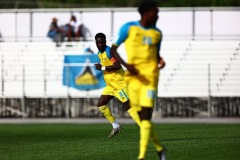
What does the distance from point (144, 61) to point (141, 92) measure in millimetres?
499

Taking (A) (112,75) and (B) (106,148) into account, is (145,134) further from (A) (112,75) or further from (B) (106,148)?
(A) (112,75)

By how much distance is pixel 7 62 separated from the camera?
1373 inches

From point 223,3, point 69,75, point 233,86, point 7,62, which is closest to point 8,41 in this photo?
point 7,62

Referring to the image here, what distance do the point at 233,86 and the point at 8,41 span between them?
11.1m

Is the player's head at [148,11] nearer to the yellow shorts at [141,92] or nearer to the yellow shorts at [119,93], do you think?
the yellow shorts at [141,92]

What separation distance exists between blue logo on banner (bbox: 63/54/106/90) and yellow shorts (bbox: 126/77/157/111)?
20.4m

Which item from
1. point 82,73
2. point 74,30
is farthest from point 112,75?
point 74,30

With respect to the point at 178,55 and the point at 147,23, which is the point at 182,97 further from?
the point at 147,23

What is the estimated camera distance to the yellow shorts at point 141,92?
1217cm

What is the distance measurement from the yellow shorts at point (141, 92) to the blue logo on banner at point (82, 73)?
20395 millimetres

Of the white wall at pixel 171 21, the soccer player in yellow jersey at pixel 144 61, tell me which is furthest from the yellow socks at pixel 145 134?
the white wall at pixel 171 21

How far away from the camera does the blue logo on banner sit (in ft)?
108

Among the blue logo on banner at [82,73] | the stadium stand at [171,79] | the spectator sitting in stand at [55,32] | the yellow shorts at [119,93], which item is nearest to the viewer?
the yellow shorts at [119,93]

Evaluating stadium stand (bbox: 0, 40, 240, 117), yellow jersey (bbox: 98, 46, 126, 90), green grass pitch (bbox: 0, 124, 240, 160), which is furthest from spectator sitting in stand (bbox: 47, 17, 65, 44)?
yellow jersey (bbox: 98, 46, 126, 90)
